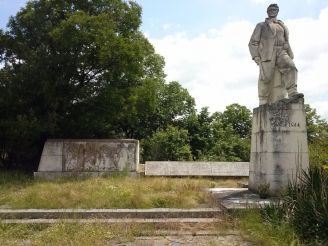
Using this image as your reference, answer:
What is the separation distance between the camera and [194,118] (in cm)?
3116

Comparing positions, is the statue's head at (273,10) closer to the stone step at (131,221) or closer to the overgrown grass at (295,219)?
the overgrown grass at (295,219)

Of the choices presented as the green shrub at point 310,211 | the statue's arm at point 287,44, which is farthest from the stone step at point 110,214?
the statue's arm at point 287,44

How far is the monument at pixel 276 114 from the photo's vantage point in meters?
9.13

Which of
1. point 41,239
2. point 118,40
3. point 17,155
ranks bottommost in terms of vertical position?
point 41,239

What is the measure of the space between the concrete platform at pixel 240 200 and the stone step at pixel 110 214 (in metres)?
0.34

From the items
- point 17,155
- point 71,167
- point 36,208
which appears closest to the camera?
point 36,208

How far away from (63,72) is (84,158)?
3.58m

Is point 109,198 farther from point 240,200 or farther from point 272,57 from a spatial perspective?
point 272,57

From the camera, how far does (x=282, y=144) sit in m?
9.18

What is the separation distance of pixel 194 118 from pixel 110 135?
12120 mm

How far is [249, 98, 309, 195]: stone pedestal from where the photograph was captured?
9086 mm

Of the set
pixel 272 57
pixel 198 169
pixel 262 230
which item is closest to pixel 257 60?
pixel 272 57

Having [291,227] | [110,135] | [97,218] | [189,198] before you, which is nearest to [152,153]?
[110,135]

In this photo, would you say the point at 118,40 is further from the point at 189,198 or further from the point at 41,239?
the point at 41,239
